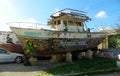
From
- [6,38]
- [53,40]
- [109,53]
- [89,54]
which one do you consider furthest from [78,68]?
[6,38]

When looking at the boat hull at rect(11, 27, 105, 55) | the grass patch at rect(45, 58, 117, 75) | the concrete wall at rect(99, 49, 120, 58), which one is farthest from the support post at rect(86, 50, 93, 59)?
the grass patch at rect(45, 58, 117, 75)

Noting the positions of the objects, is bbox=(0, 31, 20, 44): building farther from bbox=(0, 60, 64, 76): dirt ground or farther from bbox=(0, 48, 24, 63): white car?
bbox=(0, 60, 64, 76): dirt ground

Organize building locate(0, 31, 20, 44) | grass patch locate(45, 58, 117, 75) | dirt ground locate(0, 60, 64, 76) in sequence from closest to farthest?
1. dirt ground locate(0, 60, 64, 76)
2. grass patch locate(45, 58, 117, 75)
3. building locate(0, 31, 20, 44)

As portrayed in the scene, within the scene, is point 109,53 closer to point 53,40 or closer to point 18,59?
point 53,40

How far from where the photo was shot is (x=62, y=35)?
65.8ft

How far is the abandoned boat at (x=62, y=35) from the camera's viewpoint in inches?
743

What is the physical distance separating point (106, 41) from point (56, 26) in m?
7.64

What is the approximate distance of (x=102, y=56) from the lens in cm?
2355

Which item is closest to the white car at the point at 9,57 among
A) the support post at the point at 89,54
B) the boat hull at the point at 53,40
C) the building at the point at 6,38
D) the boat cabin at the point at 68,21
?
the boat hull at the point at 53,40

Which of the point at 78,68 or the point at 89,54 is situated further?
the point at 89,54

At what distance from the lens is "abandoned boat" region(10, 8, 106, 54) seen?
18.9m

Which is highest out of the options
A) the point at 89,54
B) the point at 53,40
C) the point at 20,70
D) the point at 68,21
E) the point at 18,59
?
the point at 68,21

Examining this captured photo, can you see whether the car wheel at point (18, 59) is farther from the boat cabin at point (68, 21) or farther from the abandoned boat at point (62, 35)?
the boat cabin at point (68, 21)

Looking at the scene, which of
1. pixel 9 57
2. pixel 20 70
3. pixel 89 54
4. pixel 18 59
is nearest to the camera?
pixel 20 70
